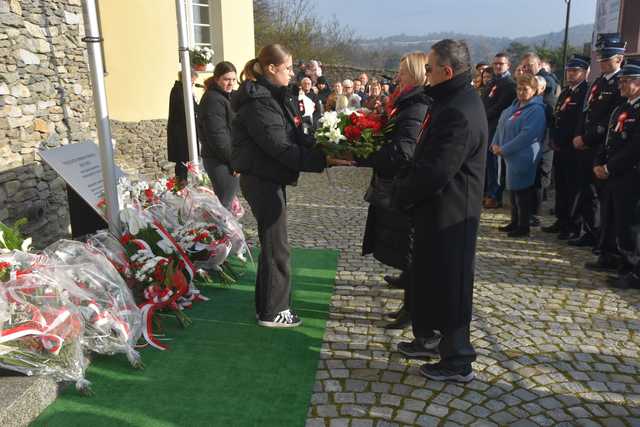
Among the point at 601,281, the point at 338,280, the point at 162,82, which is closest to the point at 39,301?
the point at 338,280

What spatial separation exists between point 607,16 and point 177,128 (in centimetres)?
821

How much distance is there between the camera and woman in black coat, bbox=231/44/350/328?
12.5 ft

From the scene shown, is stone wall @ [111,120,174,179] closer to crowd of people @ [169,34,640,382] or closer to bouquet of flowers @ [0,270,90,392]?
crowd of people @ [169,34,640,382]

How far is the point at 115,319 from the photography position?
12.3 ft

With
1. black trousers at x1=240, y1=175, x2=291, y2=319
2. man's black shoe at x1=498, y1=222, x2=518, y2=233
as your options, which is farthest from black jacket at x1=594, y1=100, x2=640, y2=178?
black trousers at x1=240, y1=175, x2=291, y2=319

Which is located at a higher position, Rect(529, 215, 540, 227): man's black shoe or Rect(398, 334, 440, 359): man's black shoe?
Rect(398, 334, 440, 359): man's black shoe

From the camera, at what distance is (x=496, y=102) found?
26.3ft

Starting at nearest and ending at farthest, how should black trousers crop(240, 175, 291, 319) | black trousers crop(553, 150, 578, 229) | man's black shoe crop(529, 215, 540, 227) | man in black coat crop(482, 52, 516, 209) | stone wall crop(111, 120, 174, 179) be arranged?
black trousers crop(240, 175, 291, 319) < black trousers crop(553, 150, 578, 229) < man's black shoe crop(529, 215, 540, 227) < man in black coat crop(482, 52, 516, 209) < stone wall crop(111, 120, 174, 179)

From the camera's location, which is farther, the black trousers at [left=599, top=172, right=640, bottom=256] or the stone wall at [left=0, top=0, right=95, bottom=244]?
the black trousers at [left=599, top=172, right=640, bottom=256]

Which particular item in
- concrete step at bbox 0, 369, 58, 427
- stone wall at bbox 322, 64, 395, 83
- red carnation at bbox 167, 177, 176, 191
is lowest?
concrete step at bbox 0, 369, 58, 427

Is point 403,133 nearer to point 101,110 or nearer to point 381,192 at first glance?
point 381,192

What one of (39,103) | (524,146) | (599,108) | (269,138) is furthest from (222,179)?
(599,108)

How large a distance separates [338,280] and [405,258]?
146 cm

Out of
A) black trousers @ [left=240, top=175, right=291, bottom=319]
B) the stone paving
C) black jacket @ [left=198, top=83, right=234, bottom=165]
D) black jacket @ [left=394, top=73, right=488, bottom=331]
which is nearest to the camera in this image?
black jacket @ [left=394, top=73, right=488, bottom=331]
